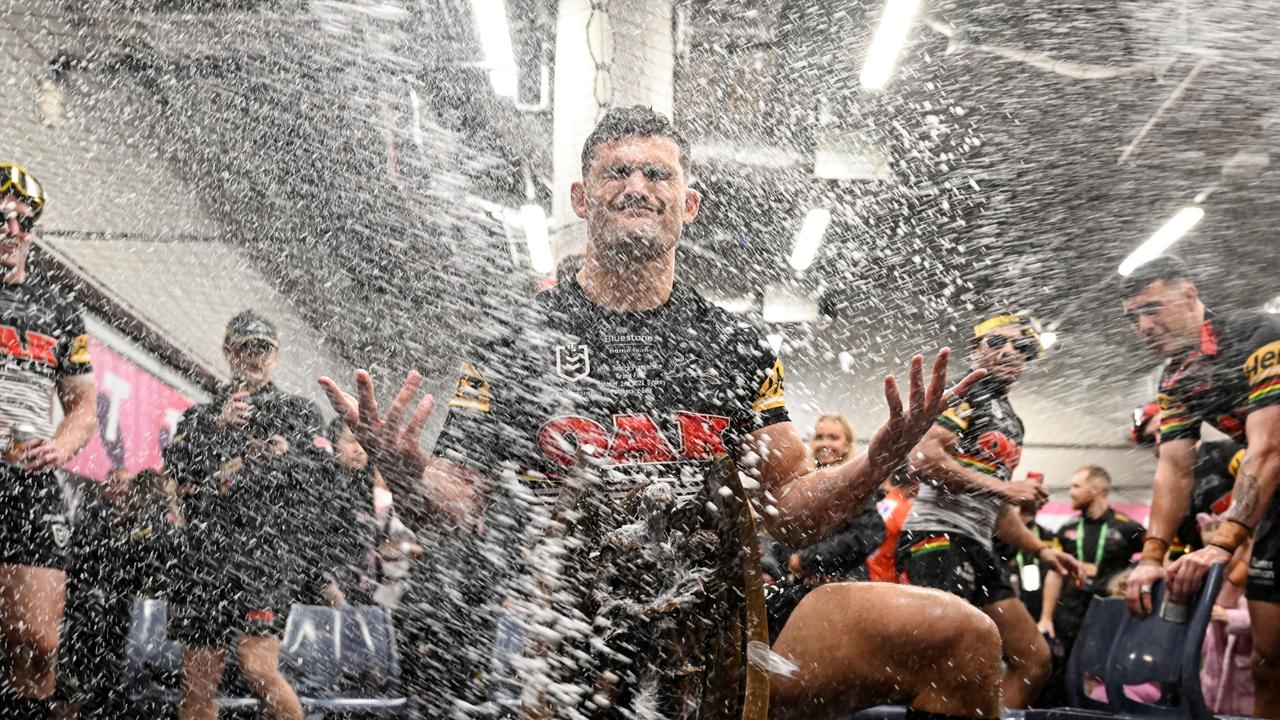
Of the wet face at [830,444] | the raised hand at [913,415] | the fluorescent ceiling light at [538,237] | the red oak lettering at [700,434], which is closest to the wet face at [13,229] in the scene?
the red oak lettering at [700,434]

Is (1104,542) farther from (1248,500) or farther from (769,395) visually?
(769,395)

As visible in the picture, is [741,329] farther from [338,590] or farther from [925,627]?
[338,590]

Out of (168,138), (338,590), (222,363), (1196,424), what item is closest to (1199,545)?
(1196,424)

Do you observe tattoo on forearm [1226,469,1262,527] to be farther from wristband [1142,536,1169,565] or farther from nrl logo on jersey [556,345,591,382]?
nrl logo on jersey [556,345,591,382]

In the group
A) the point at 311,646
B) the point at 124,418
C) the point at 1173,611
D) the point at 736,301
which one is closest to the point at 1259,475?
the point at 1173,611

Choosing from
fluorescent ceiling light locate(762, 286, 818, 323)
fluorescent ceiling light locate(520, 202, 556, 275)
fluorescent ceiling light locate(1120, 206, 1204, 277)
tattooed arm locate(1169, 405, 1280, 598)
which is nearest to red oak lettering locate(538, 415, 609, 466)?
tattooed arm locate(1169, 405, 1280, 598)

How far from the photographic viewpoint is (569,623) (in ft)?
6.34

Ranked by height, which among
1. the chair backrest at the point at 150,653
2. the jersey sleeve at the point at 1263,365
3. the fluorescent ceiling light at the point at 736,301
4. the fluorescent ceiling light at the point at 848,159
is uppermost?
the fluorescent ceiling light at the point at 848,159

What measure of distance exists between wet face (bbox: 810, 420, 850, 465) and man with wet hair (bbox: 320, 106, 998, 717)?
3228 millimetres

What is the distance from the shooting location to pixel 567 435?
249 centimetres

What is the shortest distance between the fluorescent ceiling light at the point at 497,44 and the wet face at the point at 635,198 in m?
4.72

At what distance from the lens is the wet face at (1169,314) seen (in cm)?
372

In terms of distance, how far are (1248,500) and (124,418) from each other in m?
8.36

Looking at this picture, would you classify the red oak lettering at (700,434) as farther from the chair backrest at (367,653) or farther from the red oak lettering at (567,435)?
the chair backrest at (367,653)
